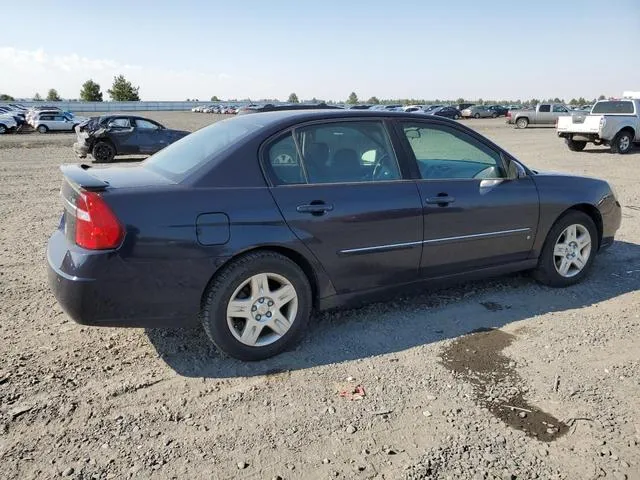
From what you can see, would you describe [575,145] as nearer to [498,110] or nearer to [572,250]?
[572,250]

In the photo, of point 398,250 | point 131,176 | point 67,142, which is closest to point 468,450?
point 398,250

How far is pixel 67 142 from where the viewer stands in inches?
992

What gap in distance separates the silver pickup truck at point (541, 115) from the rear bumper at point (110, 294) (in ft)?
127

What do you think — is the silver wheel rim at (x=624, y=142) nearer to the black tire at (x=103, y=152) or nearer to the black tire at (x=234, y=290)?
the black tire at (x=103, y=152)

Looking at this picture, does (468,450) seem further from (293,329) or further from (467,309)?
(467,309)

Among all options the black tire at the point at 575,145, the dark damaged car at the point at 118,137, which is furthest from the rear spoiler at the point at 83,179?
the black tire at the point at 575,145

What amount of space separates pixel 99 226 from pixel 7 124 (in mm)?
34617

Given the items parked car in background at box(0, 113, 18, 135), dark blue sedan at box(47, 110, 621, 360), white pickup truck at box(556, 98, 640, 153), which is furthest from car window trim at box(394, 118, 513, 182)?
parked car in background at box(0, 113, 18, 135)

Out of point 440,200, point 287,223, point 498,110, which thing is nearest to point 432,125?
point 440,200

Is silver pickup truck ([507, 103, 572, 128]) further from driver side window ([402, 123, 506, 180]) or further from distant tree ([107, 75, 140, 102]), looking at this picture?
distant tree ([107, 75, 140, 102])

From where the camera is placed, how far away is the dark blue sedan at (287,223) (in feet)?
10.3

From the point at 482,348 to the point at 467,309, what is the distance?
70cm

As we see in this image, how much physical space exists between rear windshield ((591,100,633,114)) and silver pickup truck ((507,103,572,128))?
65.3ft

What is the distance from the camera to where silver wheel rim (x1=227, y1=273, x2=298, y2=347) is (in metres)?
3.40
